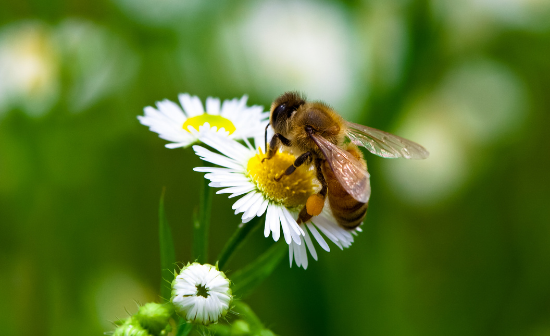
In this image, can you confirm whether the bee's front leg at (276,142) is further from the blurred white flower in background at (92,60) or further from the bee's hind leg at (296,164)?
the blurred white flower in background at (92,60)

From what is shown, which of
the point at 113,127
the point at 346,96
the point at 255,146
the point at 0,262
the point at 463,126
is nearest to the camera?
the point at 255,146

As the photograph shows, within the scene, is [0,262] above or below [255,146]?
below

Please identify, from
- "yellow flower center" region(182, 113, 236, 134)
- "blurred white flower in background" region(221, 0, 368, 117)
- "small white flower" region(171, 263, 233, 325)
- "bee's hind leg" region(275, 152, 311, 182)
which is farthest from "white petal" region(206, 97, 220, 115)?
"blurred white flower in background" region(221, 0, 368, 117)

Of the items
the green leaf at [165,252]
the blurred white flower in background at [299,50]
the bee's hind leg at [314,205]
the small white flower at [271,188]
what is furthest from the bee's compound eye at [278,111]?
the blurred white flower in background at [299,50]

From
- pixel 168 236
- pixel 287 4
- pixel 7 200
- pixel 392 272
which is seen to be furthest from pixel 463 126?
pixel 7 200

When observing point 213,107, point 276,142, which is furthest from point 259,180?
point 213,107

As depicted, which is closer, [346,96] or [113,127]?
[113,127]

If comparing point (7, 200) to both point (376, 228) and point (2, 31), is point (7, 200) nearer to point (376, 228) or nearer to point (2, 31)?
point (2, 31)
